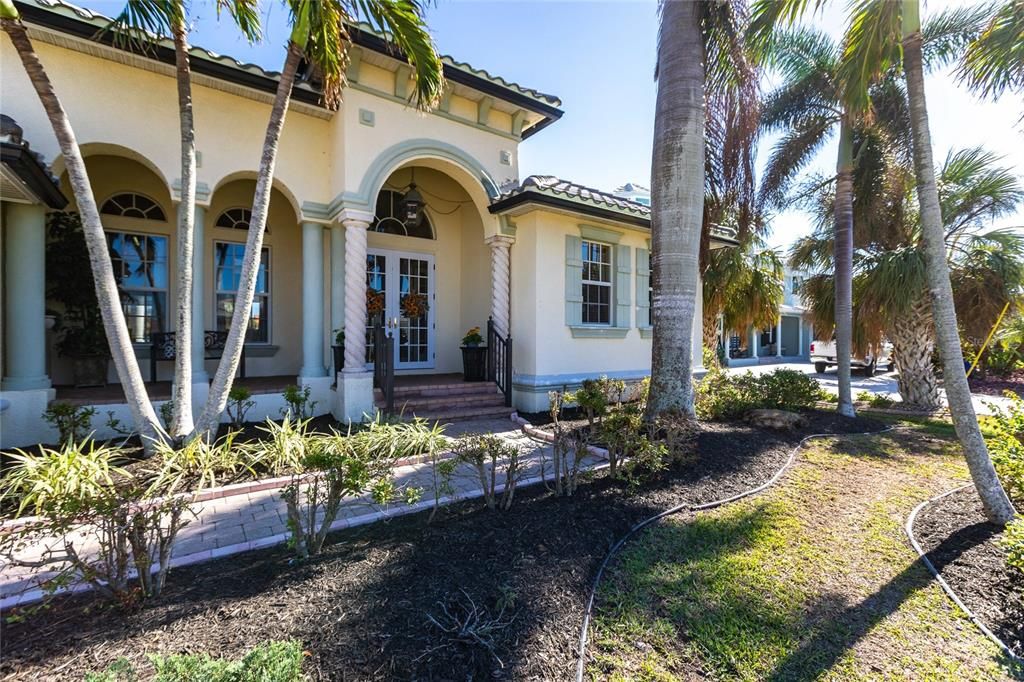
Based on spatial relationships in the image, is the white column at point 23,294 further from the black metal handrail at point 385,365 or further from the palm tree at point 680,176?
the palm tree at point 680,176

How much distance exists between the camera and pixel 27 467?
3436 mm

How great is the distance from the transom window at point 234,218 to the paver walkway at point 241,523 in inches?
247

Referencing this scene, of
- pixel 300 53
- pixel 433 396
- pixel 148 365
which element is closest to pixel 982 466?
pixel 433 396

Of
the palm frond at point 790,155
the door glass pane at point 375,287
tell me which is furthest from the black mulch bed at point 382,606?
the palm frond at point 790,155

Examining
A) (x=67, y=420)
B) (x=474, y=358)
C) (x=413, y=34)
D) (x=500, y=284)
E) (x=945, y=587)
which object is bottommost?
(x=945, y=587)

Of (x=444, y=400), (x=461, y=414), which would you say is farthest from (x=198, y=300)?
(x=461, y=414)

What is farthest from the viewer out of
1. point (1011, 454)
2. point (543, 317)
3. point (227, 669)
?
point (543, 317)

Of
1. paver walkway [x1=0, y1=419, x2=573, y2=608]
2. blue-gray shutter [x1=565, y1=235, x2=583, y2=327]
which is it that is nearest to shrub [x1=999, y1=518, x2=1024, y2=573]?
paver walkway [x1=0, y1=419, x2=573, y2=608]

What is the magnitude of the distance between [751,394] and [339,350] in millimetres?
7456

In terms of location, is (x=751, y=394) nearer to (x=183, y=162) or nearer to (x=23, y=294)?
(x=183, y=162)

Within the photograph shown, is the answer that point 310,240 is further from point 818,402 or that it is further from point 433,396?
point 818,402

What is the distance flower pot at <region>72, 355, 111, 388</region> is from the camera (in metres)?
6.90

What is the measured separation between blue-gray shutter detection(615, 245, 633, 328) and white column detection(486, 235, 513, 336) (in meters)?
2.47

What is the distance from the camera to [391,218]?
9.24 meters
